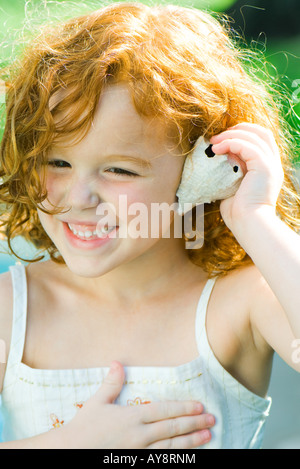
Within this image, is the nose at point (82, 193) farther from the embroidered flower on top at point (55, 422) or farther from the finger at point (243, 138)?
the embroidered flower on top at point (55, 422)

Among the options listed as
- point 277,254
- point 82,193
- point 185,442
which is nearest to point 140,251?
point 82,193

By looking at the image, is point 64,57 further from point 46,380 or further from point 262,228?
point 46,380

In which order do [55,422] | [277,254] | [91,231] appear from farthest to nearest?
[55,422]
[91,231]
[277,254]

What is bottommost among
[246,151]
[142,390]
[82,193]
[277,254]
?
[142,390]

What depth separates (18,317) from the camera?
1.56 metres

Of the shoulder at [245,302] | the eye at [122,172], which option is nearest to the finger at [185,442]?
the shoulder at [245,302]

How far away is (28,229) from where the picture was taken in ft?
6.00

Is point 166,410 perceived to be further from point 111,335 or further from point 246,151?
point 246,151

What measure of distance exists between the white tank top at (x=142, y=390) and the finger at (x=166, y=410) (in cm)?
4

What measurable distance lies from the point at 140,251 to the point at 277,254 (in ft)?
1.08

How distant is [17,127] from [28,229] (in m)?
0.47

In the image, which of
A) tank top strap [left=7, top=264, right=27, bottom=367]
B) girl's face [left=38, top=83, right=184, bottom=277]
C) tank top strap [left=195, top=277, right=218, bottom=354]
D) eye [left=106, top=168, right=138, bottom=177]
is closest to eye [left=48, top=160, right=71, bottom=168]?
girl's face [left=38, top=83, right=184, bottom=277]

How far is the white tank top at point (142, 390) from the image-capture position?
1.49 meters

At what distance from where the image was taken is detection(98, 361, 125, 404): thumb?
1.46 metres
